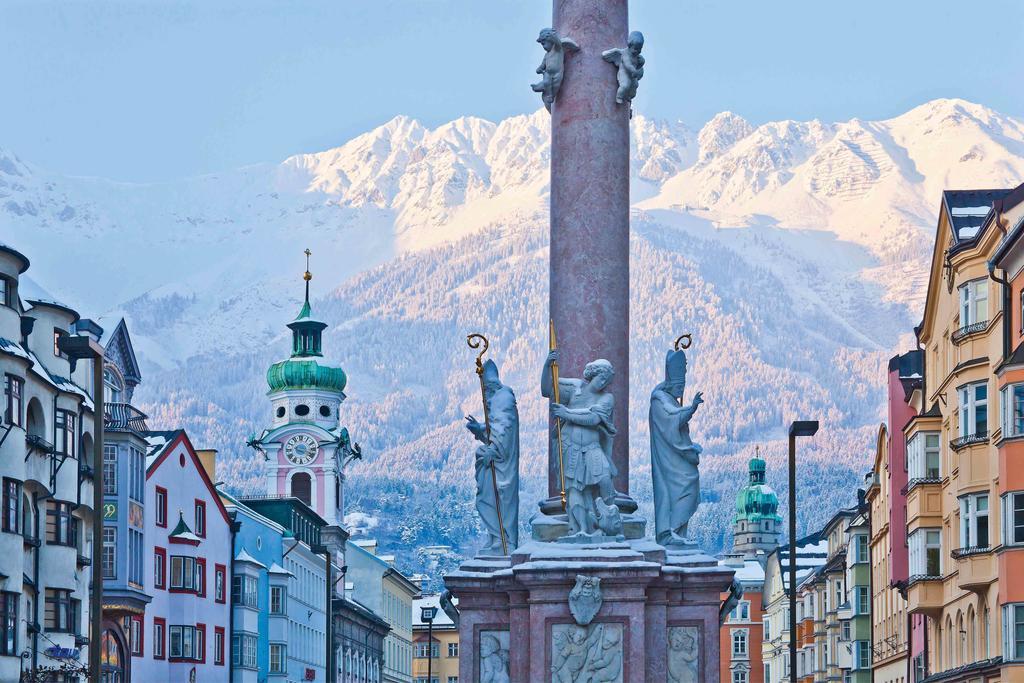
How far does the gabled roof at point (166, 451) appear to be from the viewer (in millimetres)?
76062

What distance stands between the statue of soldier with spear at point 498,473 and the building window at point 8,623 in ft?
90.2

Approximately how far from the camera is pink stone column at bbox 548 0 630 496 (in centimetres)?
2705

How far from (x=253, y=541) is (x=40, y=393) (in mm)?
38322

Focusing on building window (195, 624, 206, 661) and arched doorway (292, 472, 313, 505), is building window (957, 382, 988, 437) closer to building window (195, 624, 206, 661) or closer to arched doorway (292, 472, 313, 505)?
building window (195, 624, 206, 661)

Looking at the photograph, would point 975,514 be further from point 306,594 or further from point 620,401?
point 306,594

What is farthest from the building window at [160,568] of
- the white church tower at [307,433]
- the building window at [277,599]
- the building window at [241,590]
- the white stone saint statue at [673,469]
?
the white church tower at [307,433]

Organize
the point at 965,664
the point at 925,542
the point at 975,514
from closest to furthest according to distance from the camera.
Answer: the point at 975,514
the point at 965,664
the point at 925,542

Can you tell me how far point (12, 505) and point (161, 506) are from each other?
954 inches

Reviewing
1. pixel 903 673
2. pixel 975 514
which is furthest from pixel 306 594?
pixel 975 514

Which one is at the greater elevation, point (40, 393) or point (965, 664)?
point (40, 393)

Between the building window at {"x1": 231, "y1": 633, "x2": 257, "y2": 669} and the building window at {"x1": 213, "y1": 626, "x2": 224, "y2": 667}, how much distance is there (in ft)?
8.18

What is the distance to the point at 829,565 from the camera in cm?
11038

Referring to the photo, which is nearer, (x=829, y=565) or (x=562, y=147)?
(x=562, y=147)

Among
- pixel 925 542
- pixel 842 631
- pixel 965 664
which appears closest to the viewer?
pixel 965 664
